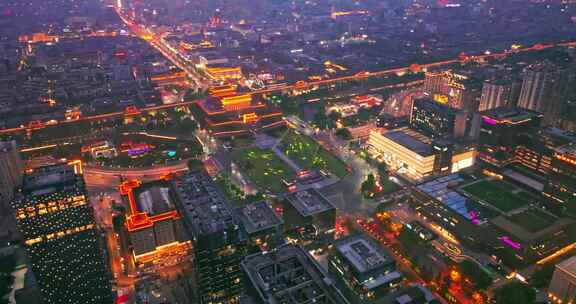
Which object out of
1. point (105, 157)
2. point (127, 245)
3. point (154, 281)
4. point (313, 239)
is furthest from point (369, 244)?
point (105, 157)

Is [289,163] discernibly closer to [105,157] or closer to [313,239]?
[313,239]

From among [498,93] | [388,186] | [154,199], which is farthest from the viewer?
[498,93]

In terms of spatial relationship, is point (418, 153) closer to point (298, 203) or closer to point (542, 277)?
point (298, 203)

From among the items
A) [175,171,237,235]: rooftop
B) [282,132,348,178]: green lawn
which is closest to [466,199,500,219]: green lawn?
[282,132,348,178]: green lawn

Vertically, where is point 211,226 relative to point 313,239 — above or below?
above

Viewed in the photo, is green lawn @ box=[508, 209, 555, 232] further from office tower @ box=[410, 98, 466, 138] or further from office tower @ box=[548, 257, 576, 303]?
office tower @ box=[410, 98, 466, 138]

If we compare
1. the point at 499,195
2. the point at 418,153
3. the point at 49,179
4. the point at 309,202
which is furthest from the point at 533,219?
the point at 49,179
